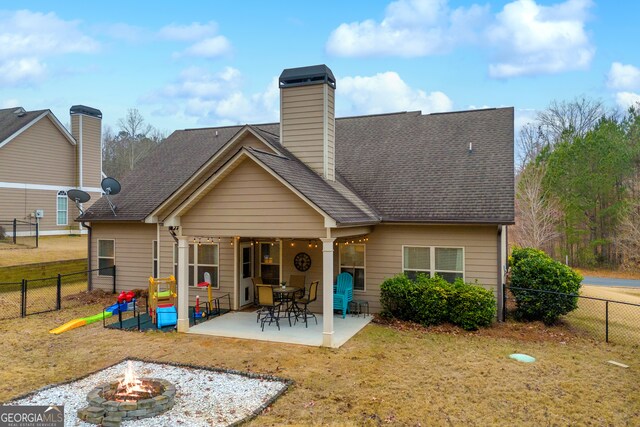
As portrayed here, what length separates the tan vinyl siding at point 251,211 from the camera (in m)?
9.63

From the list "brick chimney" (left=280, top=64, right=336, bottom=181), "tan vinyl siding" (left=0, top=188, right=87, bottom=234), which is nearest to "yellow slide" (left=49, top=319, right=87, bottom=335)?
"brick chimney" (left=280, top=64, right=336, bottom=181)

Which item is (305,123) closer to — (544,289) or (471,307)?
(471,307)

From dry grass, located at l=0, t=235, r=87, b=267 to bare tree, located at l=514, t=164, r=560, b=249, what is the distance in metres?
26.6

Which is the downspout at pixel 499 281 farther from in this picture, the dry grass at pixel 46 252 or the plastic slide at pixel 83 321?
the dry grass at pixel 46 252

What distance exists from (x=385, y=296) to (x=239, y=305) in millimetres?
4499

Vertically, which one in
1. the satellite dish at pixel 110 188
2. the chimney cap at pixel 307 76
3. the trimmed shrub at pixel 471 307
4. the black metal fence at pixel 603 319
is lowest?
the black metal fence at pixel 603 319

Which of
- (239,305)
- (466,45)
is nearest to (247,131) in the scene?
(239,305)

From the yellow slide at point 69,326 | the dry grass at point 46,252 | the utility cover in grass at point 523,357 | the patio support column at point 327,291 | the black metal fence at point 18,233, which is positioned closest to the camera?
the utility cover in grass at point 523,357

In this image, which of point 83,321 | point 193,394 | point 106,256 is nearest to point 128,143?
point 106,256

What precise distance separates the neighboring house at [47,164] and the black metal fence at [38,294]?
284 inches

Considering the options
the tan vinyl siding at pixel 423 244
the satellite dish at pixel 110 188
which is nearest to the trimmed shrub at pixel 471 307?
the tan vinyl siding at pixel 423 244

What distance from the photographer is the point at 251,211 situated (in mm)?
10023

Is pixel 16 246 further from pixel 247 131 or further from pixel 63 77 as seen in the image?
pixel 63 77

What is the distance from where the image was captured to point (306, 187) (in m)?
9.87
